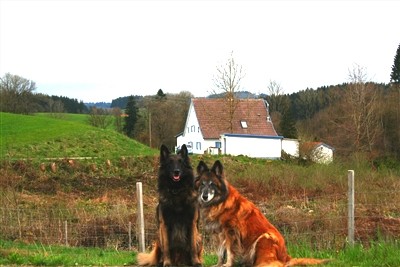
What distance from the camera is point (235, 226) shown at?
7.82 metres

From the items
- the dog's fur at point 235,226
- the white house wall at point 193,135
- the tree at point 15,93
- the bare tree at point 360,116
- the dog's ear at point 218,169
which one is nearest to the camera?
the dog's fur at point 235,226

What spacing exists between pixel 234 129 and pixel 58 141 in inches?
912

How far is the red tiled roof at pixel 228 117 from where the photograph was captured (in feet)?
198

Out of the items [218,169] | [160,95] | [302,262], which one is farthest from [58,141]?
[160,95]

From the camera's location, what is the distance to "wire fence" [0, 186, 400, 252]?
13.4 metres

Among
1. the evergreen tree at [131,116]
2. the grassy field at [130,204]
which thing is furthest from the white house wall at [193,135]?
the grassy field at [130,204]

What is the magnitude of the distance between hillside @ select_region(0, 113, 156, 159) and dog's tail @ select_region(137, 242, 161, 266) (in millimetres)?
29402

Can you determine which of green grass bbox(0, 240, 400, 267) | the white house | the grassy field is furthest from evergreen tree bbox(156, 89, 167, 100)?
green grass bbox(0, 240, 400, 267)

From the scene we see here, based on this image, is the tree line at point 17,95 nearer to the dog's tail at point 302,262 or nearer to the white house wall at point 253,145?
the white house wall at point 253,145

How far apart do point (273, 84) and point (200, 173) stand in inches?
2997

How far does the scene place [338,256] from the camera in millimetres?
9039

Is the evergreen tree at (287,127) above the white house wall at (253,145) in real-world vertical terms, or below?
above

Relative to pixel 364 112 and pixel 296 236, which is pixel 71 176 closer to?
pixel 296 236

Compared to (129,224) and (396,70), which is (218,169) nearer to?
(129,224)
